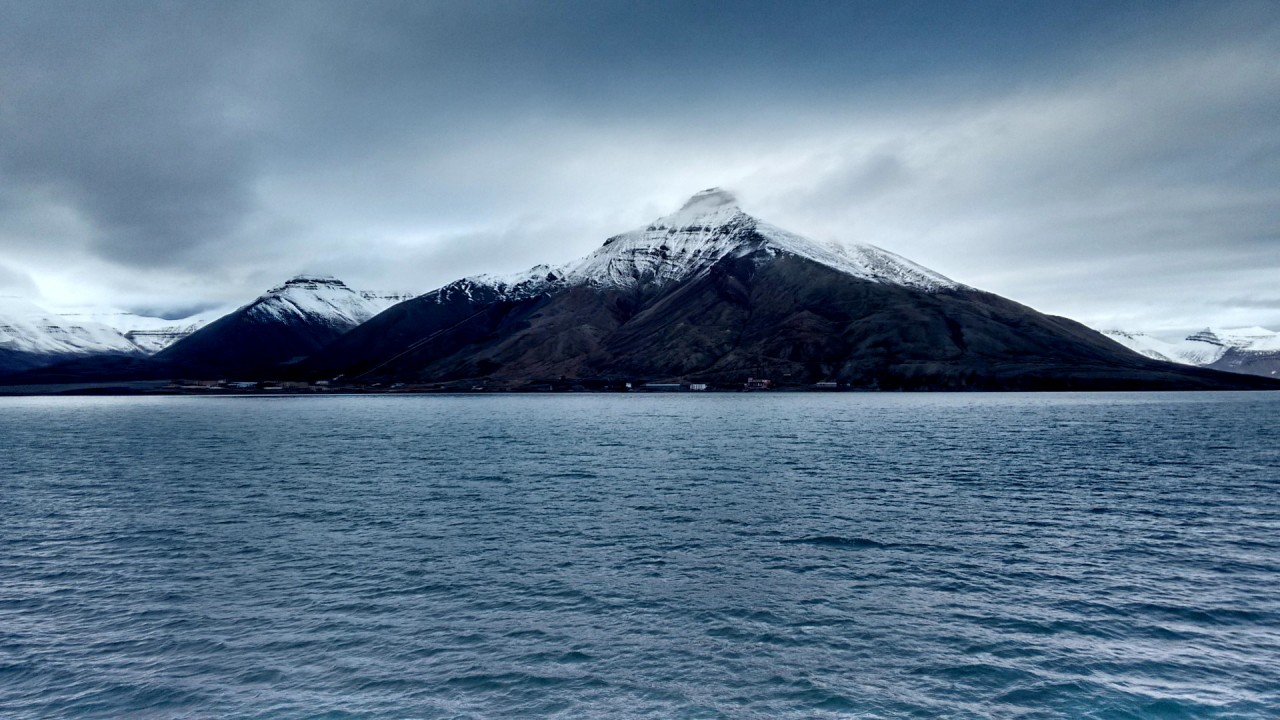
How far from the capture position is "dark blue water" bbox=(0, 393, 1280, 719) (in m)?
24.1

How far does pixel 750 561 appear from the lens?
131 feet

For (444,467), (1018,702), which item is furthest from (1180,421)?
(1018,702)

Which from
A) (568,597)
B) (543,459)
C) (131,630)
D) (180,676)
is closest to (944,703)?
(568,597)

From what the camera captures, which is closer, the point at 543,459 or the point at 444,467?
the point at 444,467

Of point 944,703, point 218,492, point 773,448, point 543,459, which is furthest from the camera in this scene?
point 773,448

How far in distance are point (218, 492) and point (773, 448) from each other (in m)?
67.9

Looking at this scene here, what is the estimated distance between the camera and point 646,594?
1335 inches

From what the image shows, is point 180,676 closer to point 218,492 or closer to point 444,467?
point 218,492

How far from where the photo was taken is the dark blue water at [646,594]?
2406cm

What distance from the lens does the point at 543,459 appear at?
9050 cm

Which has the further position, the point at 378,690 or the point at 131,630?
the point at 131,630

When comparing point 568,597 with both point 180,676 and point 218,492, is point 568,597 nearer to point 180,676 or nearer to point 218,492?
point 180,676

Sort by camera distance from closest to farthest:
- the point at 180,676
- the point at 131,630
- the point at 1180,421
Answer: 1. the point at 180,676
2. the point at 131,630
3. the point at 1180,421

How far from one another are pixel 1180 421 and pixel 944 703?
165291 mm
